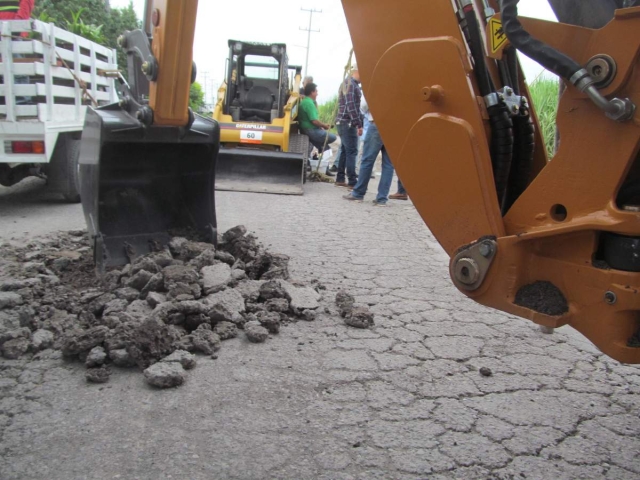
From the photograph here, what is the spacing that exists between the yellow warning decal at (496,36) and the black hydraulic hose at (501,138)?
183 millimetres

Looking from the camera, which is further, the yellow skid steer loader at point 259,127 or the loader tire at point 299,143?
the loader tire at point 299,143

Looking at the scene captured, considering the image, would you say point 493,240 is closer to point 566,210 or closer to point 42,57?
point 566,210

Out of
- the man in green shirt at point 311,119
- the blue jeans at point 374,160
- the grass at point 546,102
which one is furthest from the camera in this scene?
the man in green shirt at point 311,119

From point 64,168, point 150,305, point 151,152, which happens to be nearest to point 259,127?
point 64,168

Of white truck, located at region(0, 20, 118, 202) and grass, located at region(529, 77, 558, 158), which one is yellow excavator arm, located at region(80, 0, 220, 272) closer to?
white truck, located at region(0, 20, 118, 202)

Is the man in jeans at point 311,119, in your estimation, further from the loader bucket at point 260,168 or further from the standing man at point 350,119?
the loader bucket at point 260,168

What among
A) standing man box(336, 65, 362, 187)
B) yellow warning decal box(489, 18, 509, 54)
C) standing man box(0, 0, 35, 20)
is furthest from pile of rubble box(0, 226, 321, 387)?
standing man box(336, 65, 362, 187)

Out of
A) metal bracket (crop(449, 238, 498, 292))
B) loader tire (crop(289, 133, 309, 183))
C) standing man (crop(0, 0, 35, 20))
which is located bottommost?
metal bracket (crop(449, 238, 498, 292))

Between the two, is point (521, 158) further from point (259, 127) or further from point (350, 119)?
point (259, 127)

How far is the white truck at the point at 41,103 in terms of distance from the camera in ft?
19.2

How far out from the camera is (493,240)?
69.1 inches

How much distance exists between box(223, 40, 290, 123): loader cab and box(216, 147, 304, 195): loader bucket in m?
2.05

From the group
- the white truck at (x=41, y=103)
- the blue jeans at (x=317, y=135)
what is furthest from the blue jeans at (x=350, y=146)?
the white truck at (x=41, y=103)

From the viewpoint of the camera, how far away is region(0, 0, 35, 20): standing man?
23.5ft
